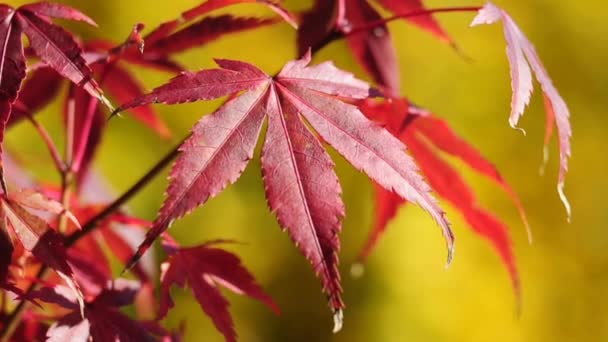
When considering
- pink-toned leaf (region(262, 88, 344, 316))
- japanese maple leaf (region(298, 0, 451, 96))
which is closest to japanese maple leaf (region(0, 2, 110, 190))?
pink-toned leaf (region(262, 88, 344, 316))

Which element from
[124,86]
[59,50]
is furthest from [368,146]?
[124,86]

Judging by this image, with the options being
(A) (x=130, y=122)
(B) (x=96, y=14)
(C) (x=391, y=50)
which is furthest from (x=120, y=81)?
(B) (x=96, y=14)

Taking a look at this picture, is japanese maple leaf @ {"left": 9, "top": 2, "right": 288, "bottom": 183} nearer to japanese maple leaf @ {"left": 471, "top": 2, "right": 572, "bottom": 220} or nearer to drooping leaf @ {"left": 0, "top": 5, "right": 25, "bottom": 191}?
drooping leaf @ {"left": 0, "top": 5, "right": 25, "bottom": 191}

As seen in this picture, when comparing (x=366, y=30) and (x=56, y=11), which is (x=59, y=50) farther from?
(x=366, y=30)

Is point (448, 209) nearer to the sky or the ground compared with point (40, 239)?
nearer to the ground

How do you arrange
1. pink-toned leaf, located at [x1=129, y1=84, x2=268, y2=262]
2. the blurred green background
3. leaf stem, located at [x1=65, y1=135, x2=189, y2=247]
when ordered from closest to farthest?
pink-toned leaf, located at [x1=129, y1=84, x2=268, y2=262]
leaf stem, located at [x1=65, y1=135, x2=189, y2=247]
the blurred green background

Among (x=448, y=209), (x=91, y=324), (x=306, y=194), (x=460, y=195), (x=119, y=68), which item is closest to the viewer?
(x=306, y=194)

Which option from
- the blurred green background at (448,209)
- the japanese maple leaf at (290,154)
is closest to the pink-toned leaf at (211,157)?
the japanese maple leaf at (290,154)
